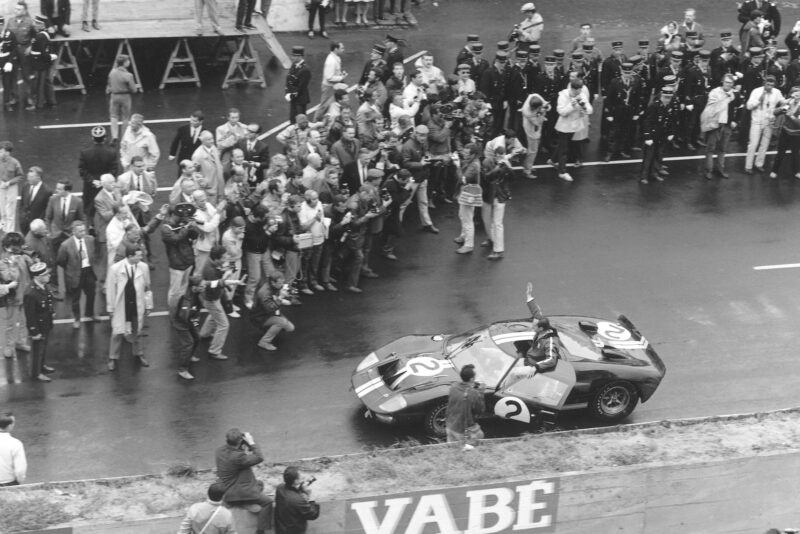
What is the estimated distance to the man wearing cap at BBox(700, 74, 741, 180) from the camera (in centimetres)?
2272

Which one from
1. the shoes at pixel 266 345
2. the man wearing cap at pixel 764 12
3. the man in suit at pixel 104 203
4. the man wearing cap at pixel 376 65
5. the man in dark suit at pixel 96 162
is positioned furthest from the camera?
the man wearing cap at pixel 764 12

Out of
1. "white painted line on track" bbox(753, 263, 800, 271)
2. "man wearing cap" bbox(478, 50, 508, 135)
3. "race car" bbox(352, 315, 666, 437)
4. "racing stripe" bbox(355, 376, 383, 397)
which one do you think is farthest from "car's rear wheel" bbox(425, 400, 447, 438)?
"man wearing cap" bbox(478, 50, 508, 135)

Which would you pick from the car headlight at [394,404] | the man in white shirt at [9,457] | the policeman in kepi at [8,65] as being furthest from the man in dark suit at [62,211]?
the policeman in kepi at [8,65]

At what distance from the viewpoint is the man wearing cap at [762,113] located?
912 inches

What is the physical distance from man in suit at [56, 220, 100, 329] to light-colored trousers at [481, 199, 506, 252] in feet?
20.7

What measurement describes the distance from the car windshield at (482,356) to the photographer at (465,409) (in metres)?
0.77

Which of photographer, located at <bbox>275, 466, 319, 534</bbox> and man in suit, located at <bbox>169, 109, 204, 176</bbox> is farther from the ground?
man in suit, located at <bbox>169, 109, 204, 176</bbox>

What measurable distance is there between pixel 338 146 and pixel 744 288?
6774 millimetres

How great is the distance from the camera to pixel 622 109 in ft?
76.4

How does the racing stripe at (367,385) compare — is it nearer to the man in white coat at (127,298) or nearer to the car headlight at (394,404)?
the car headlight at (394,404)

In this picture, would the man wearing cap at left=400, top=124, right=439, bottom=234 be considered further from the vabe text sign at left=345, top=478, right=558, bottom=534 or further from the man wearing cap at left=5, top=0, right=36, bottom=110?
the man wearing cap at left=5, top=0, right=36, bottom=110

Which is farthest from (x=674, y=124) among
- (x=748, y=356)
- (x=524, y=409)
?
(x=524, y=409)

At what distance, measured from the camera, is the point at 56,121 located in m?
23.8

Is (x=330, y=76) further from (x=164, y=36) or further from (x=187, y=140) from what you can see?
(x=164, y=36)
